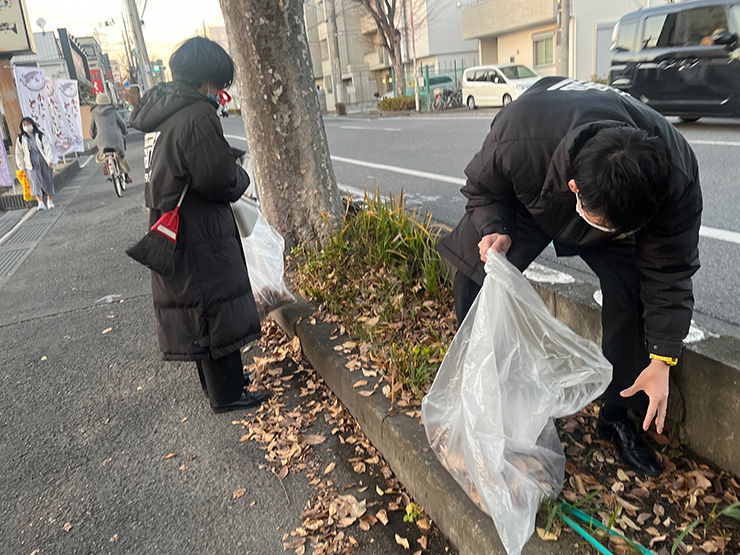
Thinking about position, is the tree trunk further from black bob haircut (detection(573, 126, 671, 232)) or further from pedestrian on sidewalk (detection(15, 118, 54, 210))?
pedestrian on sidewalk (detection(15, 118, 54, 210))

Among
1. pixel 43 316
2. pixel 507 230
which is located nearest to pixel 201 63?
pixel 507 230

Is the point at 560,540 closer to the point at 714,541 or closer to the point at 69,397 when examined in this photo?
the point at 714,541

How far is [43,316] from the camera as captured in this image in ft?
14.8

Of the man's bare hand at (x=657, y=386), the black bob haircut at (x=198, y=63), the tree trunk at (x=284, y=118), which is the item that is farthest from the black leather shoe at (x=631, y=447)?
the tree trunk at (x=284, y=118)

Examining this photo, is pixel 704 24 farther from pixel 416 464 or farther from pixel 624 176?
pixel 416 464

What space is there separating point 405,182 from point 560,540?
556cm

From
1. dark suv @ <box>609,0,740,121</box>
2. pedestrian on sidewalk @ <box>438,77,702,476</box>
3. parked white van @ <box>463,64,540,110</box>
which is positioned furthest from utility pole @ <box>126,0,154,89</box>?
pedestrian on sidewalk @ <box>438,77,702,476</box>

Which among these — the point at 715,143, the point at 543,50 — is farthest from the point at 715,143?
the point at 543,50

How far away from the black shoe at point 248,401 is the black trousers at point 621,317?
1752mm

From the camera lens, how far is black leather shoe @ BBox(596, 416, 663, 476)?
2.02 meters

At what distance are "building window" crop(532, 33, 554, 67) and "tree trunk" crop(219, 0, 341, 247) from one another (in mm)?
24974

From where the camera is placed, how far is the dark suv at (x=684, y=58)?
8266 mm

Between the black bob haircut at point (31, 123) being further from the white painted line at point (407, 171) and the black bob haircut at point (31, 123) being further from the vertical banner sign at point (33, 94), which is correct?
the white painted line at point (407, 171)

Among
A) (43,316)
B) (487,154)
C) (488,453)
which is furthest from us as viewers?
(43,316)
